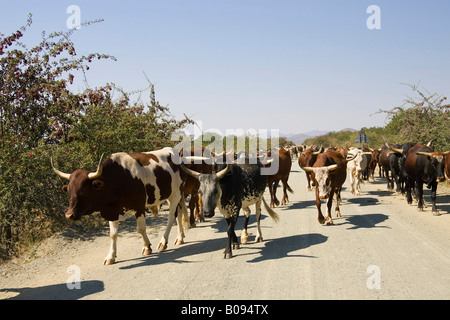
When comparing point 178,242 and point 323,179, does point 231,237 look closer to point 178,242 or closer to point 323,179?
point 178,242

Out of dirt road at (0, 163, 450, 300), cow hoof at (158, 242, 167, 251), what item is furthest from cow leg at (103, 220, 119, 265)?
cow hoof at (158, 242, 167, 251)

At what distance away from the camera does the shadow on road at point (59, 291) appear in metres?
5.20

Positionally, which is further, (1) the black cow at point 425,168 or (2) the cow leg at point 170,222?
(1) the black cow at point 425,168

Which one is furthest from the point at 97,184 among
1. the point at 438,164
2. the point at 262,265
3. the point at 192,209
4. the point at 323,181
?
the point at 438,164

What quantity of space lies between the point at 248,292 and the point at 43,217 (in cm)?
575

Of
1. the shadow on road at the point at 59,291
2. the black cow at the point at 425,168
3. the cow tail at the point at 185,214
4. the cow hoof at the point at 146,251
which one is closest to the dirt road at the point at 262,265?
the shadow on road at the point at 59,291

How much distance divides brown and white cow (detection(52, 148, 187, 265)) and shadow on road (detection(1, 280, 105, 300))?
3.48 feet

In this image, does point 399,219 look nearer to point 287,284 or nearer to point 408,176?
point 408,176

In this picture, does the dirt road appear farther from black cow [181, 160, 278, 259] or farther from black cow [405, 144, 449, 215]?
black cow [405, 144, 449, 215]

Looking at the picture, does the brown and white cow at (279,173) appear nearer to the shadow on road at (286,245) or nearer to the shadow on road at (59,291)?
the shadow on road at (286,245)

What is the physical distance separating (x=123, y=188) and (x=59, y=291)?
2.04 metres

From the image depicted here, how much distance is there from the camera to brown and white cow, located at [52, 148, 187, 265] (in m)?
6.33

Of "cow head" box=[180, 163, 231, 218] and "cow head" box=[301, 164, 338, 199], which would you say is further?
"cow head" box=[301, 164, 338, 199]

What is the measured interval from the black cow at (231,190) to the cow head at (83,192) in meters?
1.57
